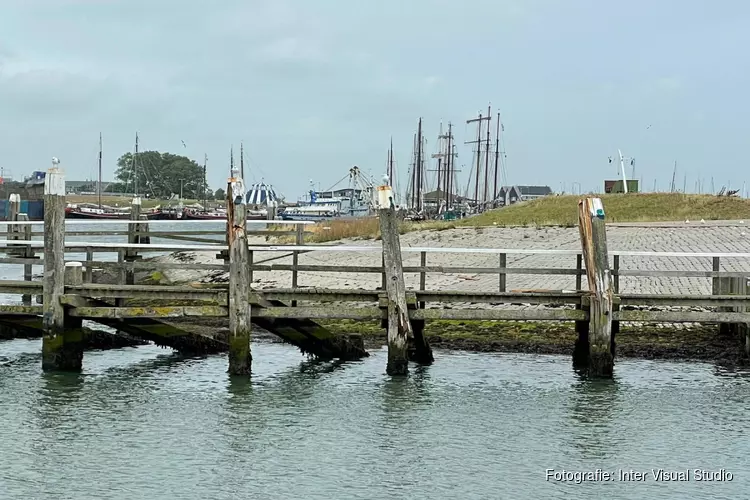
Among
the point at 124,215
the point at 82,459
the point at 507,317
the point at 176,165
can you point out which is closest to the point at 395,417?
the point at 507,317

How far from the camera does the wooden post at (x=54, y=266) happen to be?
1947 cm

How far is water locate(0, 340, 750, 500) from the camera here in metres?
14.3

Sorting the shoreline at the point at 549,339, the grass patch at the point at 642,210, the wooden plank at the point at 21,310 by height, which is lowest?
the shoreline at the point at 549,339

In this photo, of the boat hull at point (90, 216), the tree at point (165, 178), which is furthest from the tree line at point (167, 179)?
the boat hull at point (90, 216)

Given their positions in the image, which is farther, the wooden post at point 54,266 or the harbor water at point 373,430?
the wooden post at point 54,266

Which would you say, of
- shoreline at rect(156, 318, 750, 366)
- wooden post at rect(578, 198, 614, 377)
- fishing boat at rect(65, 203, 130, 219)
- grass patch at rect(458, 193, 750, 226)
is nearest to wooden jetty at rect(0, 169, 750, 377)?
wooden post at rect(578, 198, 614, 377)

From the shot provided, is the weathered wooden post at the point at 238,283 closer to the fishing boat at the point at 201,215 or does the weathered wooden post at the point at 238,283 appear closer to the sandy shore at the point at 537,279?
the sandy shore at the point at 537,279

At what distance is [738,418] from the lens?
1780cm

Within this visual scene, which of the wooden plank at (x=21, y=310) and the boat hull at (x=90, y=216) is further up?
the boat hull at (x=90, y=216)

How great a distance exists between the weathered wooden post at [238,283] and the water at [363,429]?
0.55 m

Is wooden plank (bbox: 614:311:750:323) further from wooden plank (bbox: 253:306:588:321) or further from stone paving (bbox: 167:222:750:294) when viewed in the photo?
stone paving (bbox: 167:222:750:294)

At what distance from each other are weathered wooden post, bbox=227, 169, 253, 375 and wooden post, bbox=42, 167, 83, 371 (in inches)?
113

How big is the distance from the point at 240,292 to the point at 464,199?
8881cm

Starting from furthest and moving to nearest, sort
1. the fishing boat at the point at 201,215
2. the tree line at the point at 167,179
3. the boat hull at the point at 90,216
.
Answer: the tree line at the point at 167,179 < the fishing boat at the point at 201,215 < the boat hull at the point at 90,216
